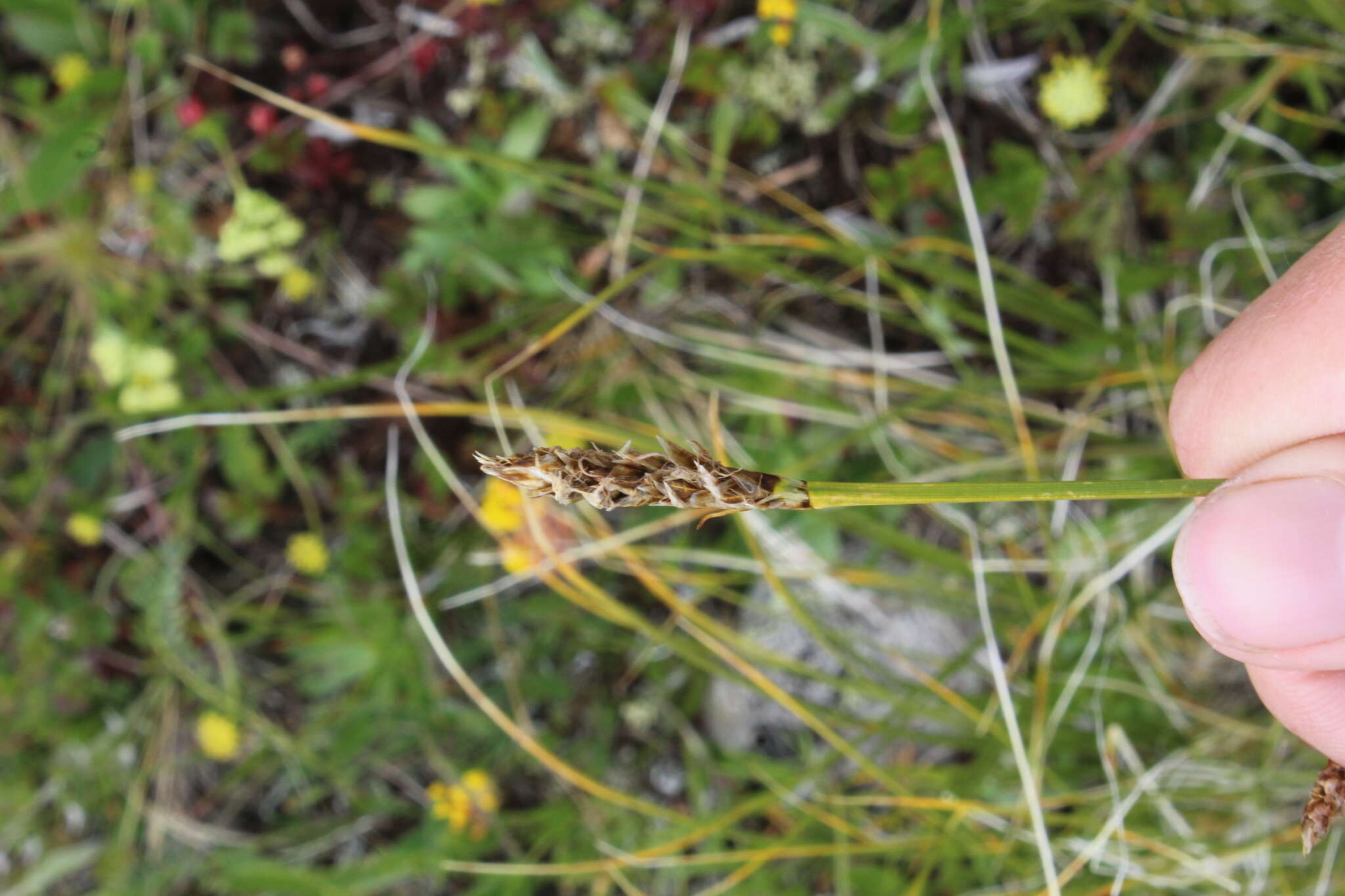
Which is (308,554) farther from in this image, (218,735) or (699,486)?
(699,486)

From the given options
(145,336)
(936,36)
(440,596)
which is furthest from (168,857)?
(936,36)

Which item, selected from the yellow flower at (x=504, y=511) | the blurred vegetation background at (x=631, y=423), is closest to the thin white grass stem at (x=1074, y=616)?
the blurred vegetation background at (x=631, y=423)

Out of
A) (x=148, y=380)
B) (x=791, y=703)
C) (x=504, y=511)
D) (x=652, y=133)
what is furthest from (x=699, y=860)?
(x=148, y=380)

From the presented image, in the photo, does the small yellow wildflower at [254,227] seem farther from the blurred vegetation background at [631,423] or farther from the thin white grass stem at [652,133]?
the thin white grass stem at [652,133]

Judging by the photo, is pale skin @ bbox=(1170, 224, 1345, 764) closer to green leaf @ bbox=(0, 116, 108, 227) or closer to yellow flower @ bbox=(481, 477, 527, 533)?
yellow flower @ bbox=(481, 477, 527, 533)

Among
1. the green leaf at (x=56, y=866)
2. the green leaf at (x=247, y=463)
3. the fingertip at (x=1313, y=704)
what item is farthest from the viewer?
the green leaf at (x=56, y=866)

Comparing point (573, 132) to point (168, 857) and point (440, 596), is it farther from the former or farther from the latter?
point (168, 857)

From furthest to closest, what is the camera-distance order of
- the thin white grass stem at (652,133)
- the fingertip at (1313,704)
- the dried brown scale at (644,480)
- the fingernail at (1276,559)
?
the thin white grass stem at (652,133) → the fingertip at (1313,704) → the fingernail at (1276,559) → the dried brown scale at (644,480)

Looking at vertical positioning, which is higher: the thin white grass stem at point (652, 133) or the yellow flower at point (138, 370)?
the thin white grass stem at point (652, 133)
